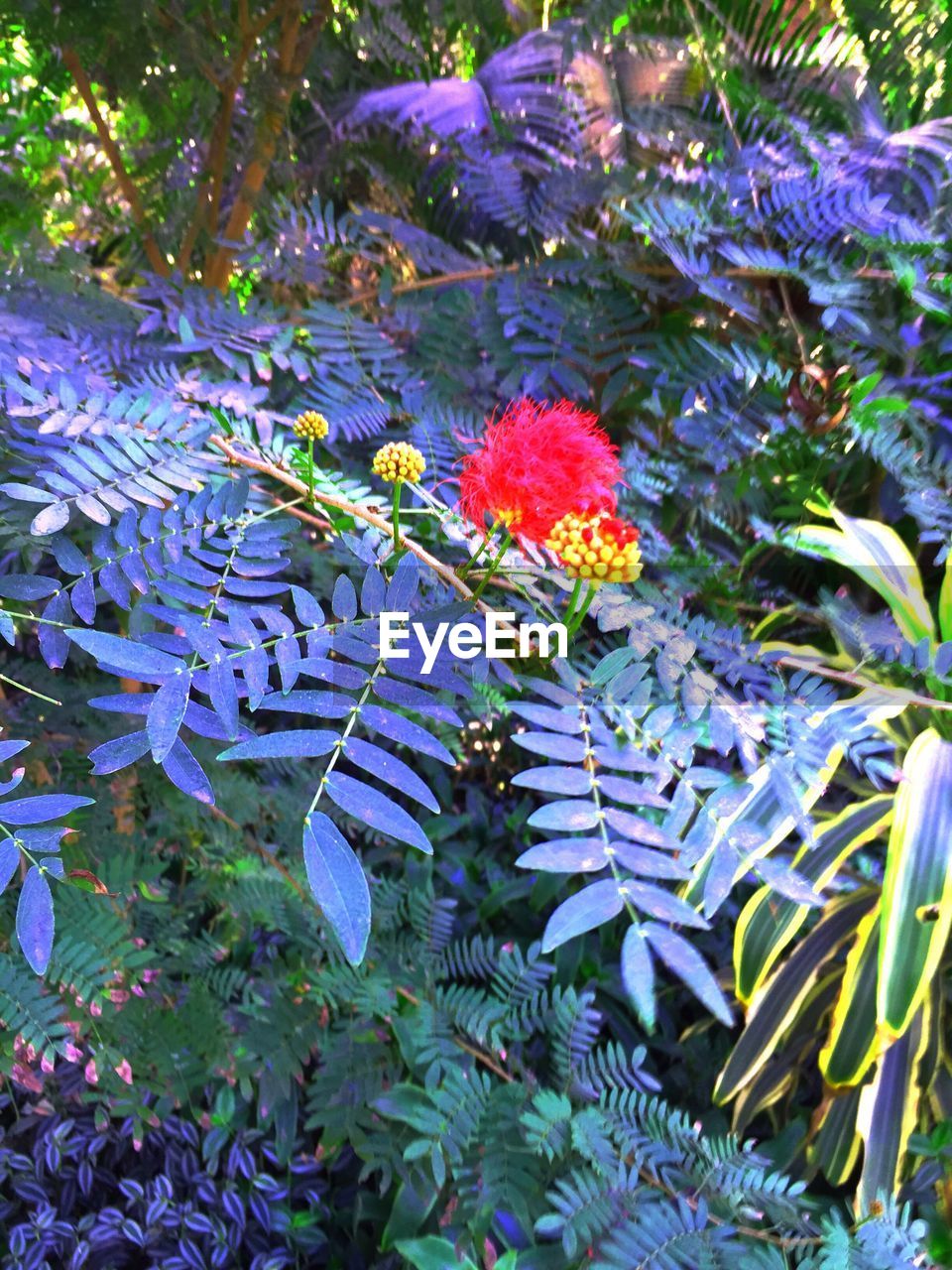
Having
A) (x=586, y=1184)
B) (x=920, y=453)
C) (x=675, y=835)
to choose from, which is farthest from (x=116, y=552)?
(x=920, y=453)

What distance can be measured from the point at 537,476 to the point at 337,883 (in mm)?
297

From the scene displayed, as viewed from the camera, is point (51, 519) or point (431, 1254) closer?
point (51, 519)

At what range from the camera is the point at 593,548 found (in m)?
0.43

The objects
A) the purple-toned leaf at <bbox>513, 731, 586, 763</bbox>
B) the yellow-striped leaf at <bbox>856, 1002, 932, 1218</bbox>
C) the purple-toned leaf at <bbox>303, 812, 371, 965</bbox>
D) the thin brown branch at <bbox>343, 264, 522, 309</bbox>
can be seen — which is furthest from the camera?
the thin brown branch at <bbox>343, 264, 522, 309</bbox>

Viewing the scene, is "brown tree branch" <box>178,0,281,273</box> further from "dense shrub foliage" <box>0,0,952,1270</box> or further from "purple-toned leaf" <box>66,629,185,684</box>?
"purple-toned leaf" <box>66,629,185,684</box>

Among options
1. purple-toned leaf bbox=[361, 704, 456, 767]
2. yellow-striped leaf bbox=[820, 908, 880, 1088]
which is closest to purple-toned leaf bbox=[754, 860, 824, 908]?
purple-toned leaf bbox=[361, 704, 456, 767]

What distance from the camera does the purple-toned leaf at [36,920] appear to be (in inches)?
13.1

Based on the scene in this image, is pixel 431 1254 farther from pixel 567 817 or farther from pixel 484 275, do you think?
pixel 484 275

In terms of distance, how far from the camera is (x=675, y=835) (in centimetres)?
38

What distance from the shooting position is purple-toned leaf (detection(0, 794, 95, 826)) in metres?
0.38

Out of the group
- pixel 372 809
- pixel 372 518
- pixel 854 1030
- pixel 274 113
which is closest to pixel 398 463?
pixel 372 518

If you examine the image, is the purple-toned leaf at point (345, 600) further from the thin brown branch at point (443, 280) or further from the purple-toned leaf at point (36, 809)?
the thin brown branch at point (443, 280)

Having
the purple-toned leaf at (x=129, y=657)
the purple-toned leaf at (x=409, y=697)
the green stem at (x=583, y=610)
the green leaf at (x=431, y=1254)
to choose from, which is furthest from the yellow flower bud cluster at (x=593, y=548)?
the green leaf at (x=431, y=1254)

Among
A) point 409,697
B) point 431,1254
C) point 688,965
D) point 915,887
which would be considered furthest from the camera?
point 915,887
